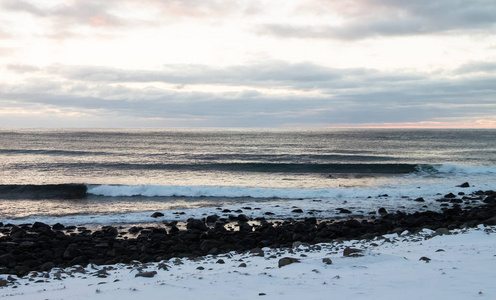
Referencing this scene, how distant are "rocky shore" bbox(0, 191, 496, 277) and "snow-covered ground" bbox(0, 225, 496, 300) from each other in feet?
5.24

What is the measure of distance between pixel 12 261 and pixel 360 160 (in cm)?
3842

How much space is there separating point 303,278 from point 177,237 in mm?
7293

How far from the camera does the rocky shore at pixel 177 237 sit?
36.6ft

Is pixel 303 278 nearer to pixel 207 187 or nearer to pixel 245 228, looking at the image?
pixel 245 228

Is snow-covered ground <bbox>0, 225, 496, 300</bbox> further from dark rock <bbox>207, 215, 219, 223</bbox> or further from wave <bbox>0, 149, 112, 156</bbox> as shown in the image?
wave <bbox>0, 149, 112, 156</bbox>

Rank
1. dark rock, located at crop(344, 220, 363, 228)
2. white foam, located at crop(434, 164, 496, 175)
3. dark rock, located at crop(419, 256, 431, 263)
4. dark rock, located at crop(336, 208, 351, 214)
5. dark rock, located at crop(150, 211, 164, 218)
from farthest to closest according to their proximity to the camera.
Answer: white foam, located at crop(434, 164, 496, 175) < dark rock, located at crop(336, 208, 351, 214) < dark rock, located at crop(150, 211, 164, 218) < dark rock, located at crop(344, 220, 363, 228) < dark rock, located at crop(419, 256, 431, 263)

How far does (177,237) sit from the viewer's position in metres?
13.4

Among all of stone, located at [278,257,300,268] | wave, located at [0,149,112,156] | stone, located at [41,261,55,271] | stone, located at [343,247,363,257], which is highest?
wave, located at [0,149,112,156]

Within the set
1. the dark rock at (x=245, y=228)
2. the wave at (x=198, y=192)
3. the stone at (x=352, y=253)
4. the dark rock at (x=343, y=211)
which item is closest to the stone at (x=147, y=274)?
the stone at (x=352, y=253)

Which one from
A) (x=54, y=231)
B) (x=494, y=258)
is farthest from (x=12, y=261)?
(x=494, y=258)

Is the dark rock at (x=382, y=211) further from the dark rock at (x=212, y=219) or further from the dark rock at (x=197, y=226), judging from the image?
the dark rock at (x=197, y=226)

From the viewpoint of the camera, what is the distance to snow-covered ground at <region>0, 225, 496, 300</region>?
6.07 m

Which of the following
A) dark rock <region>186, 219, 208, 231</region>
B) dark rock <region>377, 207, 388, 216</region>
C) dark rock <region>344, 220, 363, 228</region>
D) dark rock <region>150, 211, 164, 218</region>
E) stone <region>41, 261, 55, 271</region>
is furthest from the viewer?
dark rock <region>377, 207, 388, 216</region>

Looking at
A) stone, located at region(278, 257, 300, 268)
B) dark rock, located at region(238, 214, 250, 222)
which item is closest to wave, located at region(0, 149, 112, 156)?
dark rock, located at region(238, 214, 250, 222)
